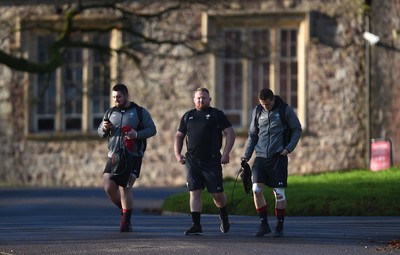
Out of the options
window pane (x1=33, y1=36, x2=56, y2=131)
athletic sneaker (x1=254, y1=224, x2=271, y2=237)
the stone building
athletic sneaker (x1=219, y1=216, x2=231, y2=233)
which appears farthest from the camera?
window pane (x1=33, y1=36, x2=56, y2=131)

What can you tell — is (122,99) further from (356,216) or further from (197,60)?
(197,60)

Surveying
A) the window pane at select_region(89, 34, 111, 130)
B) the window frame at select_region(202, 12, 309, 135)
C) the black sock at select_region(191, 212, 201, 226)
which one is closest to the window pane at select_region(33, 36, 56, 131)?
the window pane at select_region(89, 34, 111, 130)

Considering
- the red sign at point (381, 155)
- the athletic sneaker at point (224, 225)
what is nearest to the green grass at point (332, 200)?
the athletic sneaker at point (224, 225)

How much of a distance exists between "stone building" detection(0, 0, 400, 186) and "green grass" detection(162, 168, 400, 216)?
36.2 ft

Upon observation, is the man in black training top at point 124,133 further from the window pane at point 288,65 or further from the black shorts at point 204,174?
the window pane at point 288,65

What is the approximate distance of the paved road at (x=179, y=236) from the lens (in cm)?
1561

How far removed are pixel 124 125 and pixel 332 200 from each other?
21.0 ft

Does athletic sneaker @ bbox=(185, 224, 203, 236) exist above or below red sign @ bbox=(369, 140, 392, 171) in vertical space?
below

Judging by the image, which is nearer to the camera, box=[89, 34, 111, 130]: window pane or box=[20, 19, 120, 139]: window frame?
box=[89, 34, 111, 130]: window pane

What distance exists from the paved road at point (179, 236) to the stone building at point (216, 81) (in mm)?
14695

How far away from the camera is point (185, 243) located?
16266 mm

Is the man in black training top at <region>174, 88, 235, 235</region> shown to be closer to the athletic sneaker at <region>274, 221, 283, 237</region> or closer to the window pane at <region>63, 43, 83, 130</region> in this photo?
the athletic sneaker at <region>274, 221, 283, 237</region>

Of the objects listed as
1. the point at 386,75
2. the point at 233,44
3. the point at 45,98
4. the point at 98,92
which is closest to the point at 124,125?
the point at 386,75

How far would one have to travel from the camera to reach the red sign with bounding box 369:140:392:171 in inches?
1298
